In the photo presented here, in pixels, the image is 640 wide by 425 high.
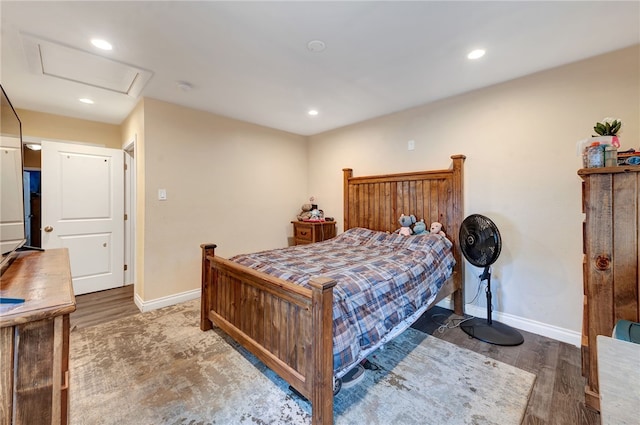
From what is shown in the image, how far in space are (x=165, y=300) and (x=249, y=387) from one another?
189 cm

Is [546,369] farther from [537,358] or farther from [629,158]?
[629,158]

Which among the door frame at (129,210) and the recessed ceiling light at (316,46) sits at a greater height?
the recessed ceiling light at (316,46)

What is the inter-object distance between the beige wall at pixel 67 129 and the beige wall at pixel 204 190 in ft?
4.70

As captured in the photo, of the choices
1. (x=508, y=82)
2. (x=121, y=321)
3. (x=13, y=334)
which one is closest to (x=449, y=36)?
(x=508, y=82)

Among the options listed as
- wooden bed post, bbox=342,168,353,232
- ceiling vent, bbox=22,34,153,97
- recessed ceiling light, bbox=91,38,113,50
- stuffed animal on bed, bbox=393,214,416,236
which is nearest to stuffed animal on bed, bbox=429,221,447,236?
stuffed animal on bed, bbox=393,214,416,236

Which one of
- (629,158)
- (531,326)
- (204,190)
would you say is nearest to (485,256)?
(531,326)

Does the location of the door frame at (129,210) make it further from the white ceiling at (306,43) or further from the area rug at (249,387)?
the area rug at (249,387)

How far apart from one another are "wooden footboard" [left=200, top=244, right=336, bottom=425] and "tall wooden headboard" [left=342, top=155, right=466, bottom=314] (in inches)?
81.8

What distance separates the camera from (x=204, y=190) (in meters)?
3.46

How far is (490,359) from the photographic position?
6.86ft

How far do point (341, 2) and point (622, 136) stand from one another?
7.92ft

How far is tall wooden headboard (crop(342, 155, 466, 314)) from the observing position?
291 cm

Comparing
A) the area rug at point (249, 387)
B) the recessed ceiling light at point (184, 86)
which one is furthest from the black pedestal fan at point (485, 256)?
the recessed ceiling light at point (184, 86)

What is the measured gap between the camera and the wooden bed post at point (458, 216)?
2.89 metres
